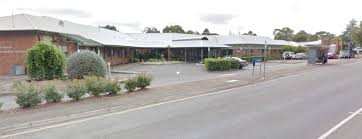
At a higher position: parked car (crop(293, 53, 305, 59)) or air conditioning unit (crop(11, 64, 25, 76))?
parked car (crop(293, 53, 305, 59))

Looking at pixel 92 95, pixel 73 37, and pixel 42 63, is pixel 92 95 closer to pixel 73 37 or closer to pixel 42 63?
pixel 42 63

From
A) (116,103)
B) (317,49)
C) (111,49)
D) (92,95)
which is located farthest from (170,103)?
(317,49)

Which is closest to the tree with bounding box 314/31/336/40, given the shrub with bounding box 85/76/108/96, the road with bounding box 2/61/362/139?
the road with bounding box 2/61/362/139

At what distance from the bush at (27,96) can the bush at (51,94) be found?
0.49 m

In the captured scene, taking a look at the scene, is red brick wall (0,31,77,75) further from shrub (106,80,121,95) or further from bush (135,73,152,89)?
shrub (106,80,121,95)

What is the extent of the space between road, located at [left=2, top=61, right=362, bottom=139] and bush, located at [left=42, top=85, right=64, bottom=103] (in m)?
2.83

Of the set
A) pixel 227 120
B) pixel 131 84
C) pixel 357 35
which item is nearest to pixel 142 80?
pixel 131 84

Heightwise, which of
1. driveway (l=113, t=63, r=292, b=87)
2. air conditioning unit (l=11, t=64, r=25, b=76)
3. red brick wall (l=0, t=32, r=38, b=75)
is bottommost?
driveway (l=113, t=63, r=292, b=87)

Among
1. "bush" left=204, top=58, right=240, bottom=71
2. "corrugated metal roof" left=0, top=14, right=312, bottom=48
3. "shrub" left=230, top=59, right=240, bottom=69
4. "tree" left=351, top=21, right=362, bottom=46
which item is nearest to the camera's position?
"corrugated metal roof" left=0, top=14, right=312, bottom=48

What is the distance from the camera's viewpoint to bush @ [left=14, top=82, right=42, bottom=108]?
11867 mm

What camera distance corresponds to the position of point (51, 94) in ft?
42.2

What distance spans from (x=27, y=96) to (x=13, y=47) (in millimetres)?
23109

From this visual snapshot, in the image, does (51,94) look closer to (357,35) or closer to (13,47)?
(13,47)

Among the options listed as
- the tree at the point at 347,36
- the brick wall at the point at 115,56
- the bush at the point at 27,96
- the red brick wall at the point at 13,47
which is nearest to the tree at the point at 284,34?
the tree at the point at 347,36
